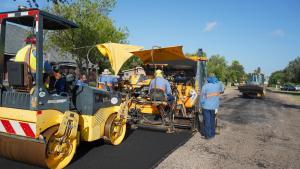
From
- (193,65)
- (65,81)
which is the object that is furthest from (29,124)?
(193,65)

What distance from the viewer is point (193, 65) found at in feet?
36.0

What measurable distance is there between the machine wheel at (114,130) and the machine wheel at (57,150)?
105 cm

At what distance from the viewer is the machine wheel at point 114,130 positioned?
21.0 feet

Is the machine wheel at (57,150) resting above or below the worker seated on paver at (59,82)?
below

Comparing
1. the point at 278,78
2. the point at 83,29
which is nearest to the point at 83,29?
the point at 83,29

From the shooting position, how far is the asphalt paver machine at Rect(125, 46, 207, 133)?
8430 millimetres

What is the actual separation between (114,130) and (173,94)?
3.14 m

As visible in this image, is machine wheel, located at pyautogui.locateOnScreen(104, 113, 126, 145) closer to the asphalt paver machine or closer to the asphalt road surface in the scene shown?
the asphalt road surface

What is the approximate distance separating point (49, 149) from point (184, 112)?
5061mm

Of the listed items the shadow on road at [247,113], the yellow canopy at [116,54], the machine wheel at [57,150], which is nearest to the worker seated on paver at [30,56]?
the machine wheel at [57,150]

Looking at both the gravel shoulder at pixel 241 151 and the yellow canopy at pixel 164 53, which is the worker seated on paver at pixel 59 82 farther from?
the yellow canopy at pixel 164 53

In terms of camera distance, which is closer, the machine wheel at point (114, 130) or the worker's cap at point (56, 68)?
the worker's cap at point (56, 68)

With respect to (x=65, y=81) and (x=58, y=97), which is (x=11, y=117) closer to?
(x=58, y=97)

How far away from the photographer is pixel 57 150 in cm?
498
